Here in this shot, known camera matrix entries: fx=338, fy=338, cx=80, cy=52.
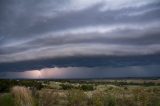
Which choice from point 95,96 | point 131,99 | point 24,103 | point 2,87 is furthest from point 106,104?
point 2,87

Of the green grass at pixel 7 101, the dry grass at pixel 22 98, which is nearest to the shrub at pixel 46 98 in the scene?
the dry grass at pixel 22 98

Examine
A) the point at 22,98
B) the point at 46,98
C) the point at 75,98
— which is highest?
the point at 22,98

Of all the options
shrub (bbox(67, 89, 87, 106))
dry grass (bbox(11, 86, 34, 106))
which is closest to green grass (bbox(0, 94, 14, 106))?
dry grass (bbox(11, 86, 34, 106))

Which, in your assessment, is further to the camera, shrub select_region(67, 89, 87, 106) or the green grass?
shrub select_region(67, 89, 87, 106)

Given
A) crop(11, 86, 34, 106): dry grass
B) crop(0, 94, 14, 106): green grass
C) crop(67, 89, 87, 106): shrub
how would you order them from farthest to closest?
crop(67, 89, 87, 106): shrub → crop(0, 94, 14, 106): green grass → crop(11, 86, 34, 106): dry grass

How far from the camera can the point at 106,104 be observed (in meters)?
25.8

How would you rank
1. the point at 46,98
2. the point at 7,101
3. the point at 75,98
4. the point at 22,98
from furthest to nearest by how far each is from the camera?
the point at 75,98
the point at 46,98
the point at 7,101
the point at 22,98

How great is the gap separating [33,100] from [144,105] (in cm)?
820

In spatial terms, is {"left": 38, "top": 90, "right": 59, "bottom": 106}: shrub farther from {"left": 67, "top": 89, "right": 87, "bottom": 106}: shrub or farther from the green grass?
the green grass

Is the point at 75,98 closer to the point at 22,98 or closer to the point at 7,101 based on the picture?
the point at 22,98

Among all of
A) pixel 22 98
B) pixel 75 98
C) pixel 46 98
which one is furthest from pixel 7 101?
pixel 75 98

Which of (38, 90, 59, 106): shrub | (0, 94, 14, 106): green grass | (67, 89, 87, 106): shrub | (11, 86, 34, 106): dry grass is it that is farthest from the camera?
(67, 89, 87, 106): shrub

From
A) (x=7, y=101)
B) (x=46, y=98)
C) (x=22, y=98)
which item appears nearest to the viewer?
(x=22, y=98)

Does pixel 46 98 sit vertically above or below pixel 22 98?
below
